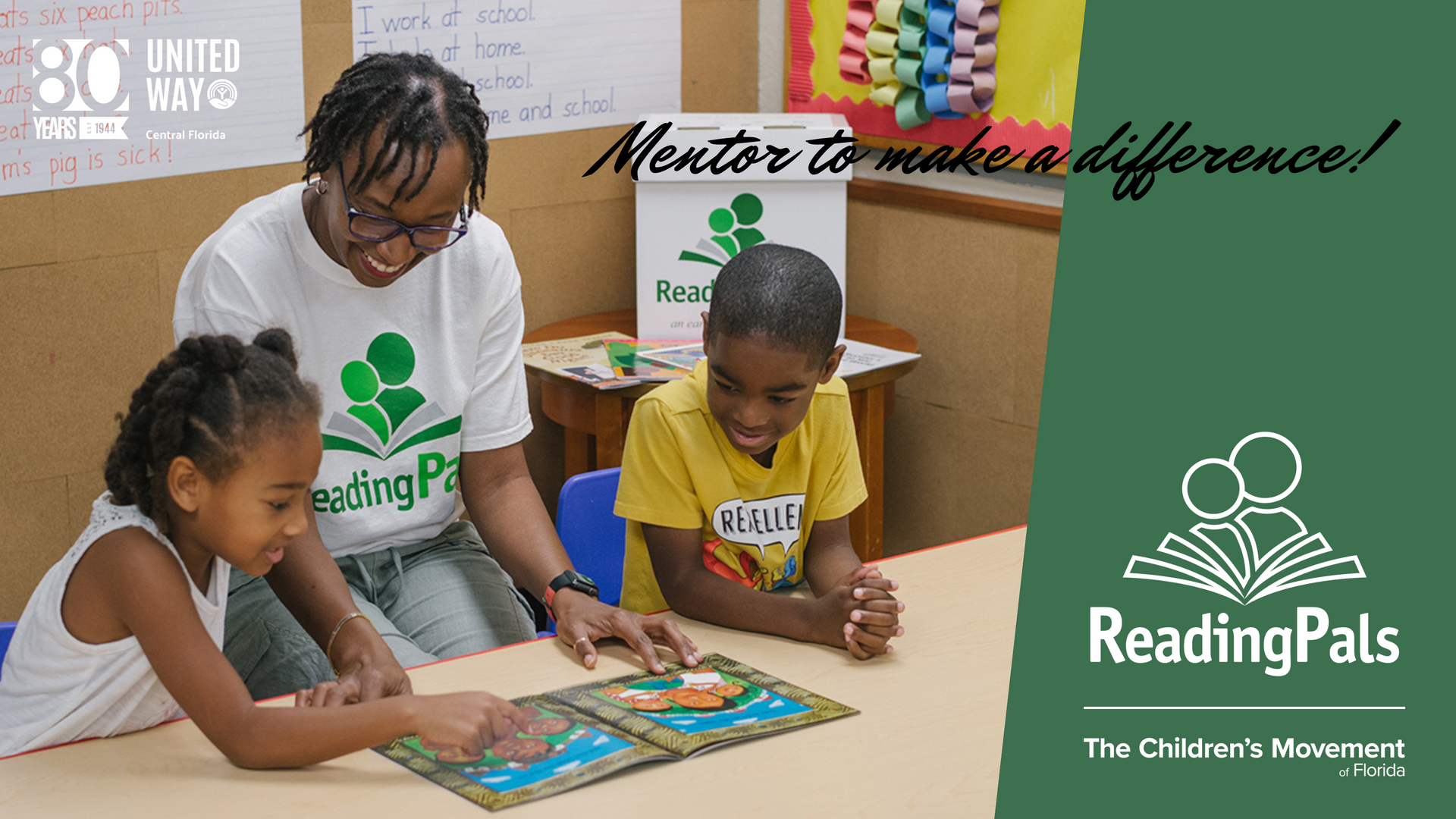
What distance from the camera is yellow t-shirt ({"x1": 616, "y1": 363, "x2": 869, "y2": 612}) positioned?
1.69m

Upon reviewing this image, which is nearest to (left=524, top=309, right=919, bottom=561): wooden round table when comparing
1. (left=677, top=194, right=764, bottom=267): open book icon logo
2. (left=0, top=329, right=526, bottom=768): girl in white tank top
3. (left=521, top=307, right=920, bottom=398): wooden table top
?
(left=521, top=307, right=920, bottom=398): wooden table top

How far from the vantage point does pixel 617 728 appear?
4.20 ft

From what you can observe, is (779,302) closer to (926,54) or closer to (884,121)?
(926,54)

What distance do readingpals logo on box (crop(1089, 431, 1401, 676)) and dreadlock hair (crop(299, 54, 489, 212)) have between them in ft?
2.90

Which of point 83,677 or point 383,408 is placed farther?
point 383,408

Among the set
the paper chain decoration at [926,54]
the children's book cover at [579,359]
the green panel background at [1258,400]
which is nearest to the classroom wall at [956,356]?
the paper chain decoration at [926,54]

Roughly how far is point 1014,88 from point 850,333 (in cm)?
61

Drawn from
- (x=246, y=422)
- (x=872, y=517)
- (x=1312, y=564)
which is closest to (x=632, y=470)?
(x=246, y=422)

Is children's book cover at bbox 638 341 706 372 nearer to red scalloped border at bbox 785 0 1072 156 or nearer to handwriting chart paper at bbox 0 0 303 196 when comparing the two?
red scalloped border at bbox 785 0 1072 156

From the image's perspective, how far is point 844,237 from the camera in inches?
113

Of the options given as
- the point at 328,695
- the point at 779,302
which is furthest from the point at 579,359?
the point at 328,695

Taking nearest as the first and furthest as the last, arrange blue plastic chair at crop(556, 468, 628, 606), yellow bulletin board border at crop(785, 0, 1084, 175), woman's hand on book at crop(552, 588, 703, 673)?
woman's hand on book at crop(552, 588, 703, 673) → blue plastic chair at crop(556, 468, 628, 606) → yellow bulletin board border at crop(785, 0, 1084, 175)

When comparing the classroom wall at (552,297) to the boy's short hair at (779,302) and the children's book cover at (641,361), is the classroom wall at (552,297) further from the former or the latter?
the boy's short hair at (779,302)

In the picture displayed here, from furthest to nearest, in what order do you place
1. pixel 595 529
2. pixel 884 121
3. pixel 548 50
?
pixel 884 121 < pixel 548 50 < pixel 595 529
